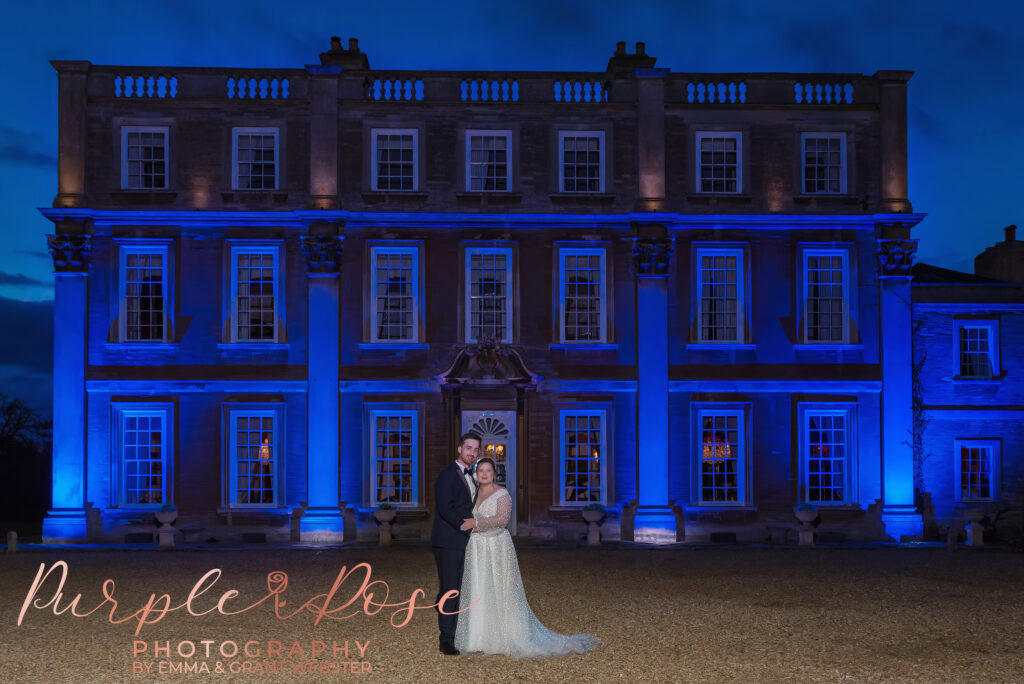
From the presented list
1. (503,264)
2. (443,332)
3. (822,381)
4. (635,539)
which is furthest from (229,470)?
(822,381)

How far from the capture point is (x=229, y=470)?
24.1 meters

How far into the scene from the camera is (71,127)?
24.3m

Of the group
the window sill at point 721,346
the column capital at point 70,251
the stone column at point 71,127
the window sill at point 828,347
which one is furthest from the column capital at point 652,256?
the stone column at point 71,127

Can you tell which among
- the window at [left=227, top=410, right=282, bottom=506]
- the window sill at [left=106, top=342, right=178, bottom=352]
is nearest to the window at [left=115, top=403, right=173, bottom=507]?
the window sill at [left=106, top=342, right=178, bottom=352]

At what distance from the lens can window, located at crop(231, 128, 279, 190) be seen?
975 inches

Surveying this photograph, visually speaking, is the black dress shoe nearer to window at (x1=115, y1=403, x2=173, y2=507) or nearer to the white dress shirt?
the white dress shirt

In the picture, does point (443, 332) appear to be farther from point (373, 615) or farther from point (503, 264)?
point (373, 615)

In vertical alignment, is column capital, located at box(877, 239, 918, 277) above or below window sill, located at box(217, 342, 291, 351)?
above

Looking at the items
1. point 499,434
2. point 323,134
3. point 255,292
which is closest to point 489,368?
point 499,434

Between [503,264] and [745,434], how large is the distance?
7343 millimetres

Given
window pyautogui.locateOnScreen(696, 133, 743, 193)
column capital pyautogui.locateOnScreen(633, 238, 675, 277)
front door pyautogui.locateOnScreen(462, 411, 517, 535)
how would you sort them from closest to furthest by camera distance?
front door pyautogui.locateOnScreen(462, 411, 517, 535) < column capital pyautogui.locateOnScreen(633, 238, 675, 277) < window pyautogui.locateOnScreen(696, 133, 743, 193)

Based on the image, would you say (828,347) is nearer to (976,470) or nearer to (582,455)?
(976,470)

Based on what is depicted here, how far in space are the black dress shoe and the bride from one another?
0.07 m

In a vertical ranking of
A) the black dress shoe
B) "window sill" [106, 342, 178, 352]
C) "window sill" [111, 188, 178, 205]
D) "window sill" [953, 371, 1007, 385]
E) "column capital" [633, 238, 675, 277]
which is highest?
"window sill" [111, 188, 178, 205]
